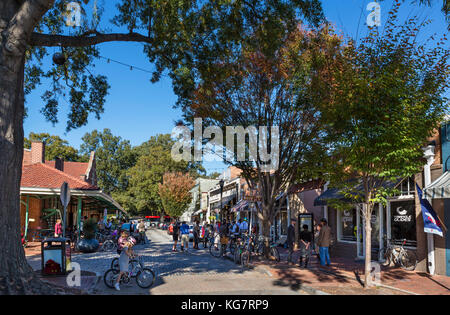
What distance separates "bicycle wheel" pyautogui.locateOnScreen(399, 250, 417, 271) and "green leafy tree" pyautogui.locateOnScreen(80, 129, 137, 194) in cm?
6135

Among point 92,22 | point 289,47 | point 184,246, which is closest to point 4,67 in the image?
point 92,22

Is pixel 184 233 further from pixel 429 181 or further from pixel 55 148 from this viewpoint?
pixel 55 148

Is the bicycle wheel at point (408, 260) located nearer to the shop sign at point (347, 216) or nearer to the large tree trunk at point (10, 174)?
the shop sign at point (347, 216)

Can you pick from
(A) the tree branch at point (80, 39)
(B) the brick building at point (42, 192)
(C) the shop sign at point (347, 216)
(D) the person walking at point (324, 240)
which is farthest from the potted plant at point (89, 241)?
(C) the shop sign at point (347, 216)

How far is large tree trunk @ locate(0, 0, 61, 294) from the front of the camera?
7.21 m

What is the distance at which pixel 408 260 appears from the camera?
45.8ft

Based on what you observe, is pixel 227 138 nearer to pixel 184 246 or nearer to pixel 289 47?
pixel 289 47

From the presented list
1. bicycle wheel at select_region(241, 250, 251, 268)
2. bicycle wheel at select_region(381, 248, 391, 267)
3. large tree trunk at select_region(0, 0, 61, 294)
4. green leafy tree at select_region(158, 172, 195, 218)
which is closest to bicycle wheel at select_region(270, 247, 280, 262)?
bicycle wheel at select_region(241, 250, 251, 268)

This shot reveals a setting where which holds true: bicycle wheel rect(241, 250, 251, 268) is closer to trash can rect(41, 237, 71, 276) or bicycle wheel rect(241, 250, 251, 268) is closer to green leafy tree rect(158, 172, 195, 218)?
trash can rect(41, 237, 71, 276)

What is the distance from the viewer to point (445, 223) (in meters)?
12.8

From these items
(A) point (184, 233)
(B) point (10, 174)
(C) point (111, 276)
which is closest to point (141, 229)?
(A) point (184, 233)

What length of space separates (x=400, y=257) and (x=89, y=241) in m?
14.6
